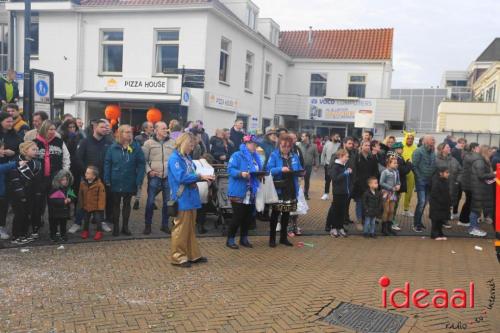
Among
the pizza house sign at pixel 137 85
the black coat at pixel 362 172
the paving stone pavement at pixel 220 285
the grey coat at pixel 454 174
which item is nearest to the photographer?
the paving stone pavement at pixel 220 285

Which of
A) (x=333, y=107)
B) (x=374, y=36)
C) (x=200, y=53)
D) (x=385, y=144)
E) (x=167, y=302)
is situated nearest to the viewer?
(x=167, y=302)

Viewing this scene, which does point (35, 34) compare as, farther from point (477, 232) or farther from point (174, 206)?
point (477, 232)

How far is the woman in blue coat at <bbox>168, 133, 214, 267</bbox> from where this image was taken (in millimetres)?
5781

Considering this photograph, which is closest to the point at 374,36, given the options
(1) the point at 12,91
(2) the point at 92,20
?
(2) the point at 92,20

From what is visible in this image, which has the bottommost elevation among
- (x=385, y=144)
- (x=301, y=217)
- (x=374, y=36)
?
(x=301, y=217)

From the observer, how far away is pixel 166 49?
1736 cm

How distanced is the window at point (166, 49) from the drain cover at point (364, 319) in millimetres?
14147

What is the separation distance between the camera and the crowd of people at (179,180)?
20.8 ft

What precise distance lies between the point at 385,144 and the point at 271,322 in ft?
19.9

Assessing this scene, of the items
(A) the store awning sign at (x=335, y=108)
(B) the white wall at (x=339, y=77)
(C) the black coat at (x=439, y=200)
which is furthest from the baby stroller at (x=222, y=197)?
(B) the white wall at (x=339, y=77)

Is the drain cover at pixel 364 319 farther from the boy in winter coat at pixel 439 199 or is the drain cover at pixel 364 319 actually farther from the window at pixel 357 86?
the window at pixel 357 86

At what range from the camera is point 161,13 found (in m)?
17.1

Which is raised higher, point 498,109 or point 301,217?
point 498,109

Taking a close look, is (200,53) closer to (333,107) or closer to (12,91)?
(12,91)
